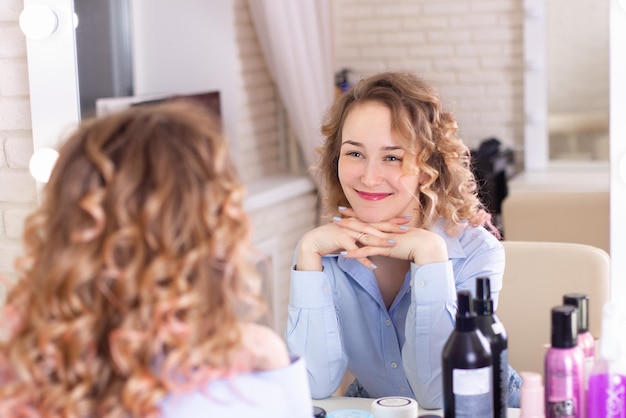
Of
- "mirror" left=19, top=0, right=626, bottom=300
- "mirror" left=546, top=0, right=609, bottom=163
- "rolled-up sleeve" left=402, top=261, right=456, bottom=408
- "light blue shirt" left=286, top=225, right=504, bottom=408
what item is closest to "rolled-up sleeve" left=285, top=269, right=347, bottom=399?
"light blue shirt" left=286, top=225, right=504, bottom=408

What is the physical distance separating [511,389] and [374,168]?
412 mm

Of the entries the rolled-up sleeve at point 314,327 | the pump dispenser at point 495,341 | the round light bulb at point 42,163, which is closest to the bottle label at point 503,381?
the pump dispenser at point 495,341

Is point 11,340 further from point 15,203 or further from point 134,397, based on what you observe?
point 15,203

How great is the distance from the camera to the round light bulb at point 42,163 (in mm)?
1544

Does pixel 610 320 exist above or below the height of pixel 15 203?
below

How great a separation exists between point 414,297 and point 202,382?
544 mm

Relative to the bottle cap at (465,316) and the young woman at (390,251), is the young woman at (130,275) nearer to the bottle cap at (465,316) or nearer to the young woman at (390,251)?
the bottle cap at (465,316)

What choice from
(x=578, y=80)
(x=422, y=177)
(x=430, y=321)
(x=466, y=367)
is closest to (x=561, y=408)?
(x=466, y=367)

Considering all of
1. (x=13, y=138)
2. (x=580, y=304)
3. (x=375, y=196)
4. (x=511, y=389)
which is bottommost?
(x=511, y=389)

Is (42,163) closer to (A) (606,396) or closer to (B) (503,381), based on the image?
(B) (503,381)

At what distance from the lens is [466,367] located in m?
1.05

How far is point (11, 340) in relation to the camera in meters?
0.85

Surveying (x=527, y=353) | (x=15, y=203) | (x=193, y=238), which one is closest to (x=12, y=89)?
(x=15, y=203)

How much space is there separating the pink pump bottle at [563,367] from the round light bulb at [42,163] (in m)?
0.90
